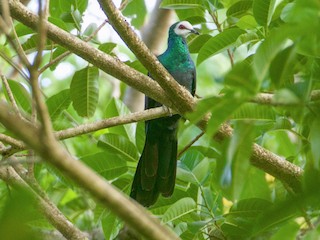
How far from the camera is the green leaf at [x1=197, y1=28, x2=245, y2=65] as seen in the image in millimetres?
3221

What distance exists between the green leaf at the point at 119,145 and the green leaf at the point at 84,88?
309mm

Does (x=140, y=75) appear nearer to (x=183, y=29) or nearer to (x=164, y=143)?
(x=164, y=143)

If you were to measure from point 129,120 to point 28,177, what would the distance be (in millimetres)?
684

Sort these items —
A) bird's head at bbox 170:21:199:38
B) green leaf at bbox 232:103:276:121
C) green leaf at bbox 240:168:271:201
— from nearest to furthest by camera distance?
green leaf at bbox 232:103:276:121, green leaf at bbox 240:168:271:201, bird's head at bbox 170:21:199:38

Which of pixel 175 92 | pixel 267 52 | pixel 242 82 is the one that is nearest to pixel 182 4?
pixel 175 92

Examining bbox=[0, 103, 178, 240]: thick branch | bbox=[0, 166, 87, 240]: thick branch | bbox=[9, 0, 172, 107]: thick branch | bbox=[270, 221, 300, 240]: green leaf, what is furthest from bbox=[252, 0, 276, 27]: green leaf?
bbox=[0, 103, 178, 240]: thick branch

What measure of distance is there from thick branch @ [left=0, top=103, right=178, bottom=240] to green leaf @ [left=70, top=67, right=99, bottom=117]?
236cm

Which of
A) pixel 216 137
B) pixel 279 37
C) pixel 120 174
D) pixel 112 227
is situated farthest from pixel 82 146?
pixel 279 37

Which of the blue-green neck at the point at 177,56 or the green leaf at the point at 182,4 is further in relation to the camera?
the blue-green neck at the point at 177,56

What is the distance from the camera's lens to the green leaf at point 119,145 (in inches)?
141

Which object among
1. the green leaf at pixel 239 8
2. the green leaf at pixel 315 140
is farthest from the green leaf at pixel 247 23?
the green leaf at pixel 315 140

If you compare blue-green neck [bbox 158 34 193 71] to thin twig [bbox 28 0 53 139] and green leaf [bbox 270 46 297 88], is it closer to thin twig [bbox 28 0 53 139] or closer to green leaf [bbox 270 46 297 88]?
green leaf [bbox 270 46 297 88]

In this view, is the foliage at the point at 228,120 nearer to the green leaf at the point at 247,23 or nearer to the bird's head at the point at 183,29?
the green leaf at the point at 247,23

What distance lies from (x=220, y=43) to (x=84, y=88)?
Result: 908mm
